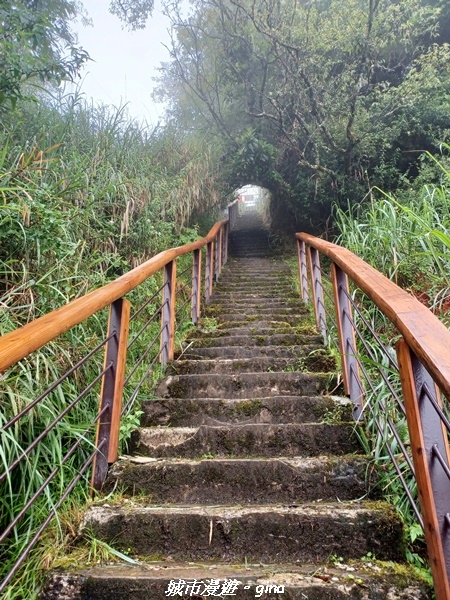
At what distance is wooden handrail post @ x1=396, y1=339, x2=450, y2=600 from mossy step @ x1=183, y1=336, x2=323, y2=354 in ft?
5.91

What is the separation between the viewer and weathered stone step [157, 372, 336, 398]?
2182 millimetres

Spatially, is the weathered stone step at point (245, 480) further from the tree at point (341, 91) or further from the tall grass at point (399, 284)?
the tree at point (341, 91)

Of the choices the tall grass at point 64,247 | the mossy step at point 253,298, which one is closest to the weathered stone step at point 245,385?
the tall grass at point 64,247

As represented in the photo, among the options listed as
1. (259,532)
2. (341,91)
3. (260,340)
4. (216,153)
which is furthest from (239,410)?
(216,153)

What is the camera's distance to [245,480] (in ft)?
4.96

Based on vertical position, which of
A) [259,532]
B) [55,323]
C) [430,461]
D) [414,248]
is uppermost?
[414,248]

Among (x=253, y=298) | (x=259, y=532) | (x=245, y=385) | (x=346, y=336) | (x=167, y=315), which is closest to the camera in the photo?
(x=259, y=532)

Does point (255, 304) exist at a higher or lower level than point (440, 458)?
lower

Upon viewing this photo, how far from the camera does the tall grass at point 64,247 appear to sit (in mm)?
1474

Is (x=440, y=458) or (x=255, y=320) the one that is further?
(x=255, y=320)

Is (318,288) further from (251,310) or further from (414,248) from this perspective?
(251,310)

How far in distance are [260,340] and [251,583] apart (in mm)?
1952

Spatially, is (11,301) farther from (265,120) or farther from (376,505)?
(265,120)

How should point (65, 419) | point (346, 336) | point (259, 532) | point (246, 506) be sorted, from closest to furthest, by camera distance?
point (259, 532) → point (246, 506) → point (65, 419) → point (346, 336)
